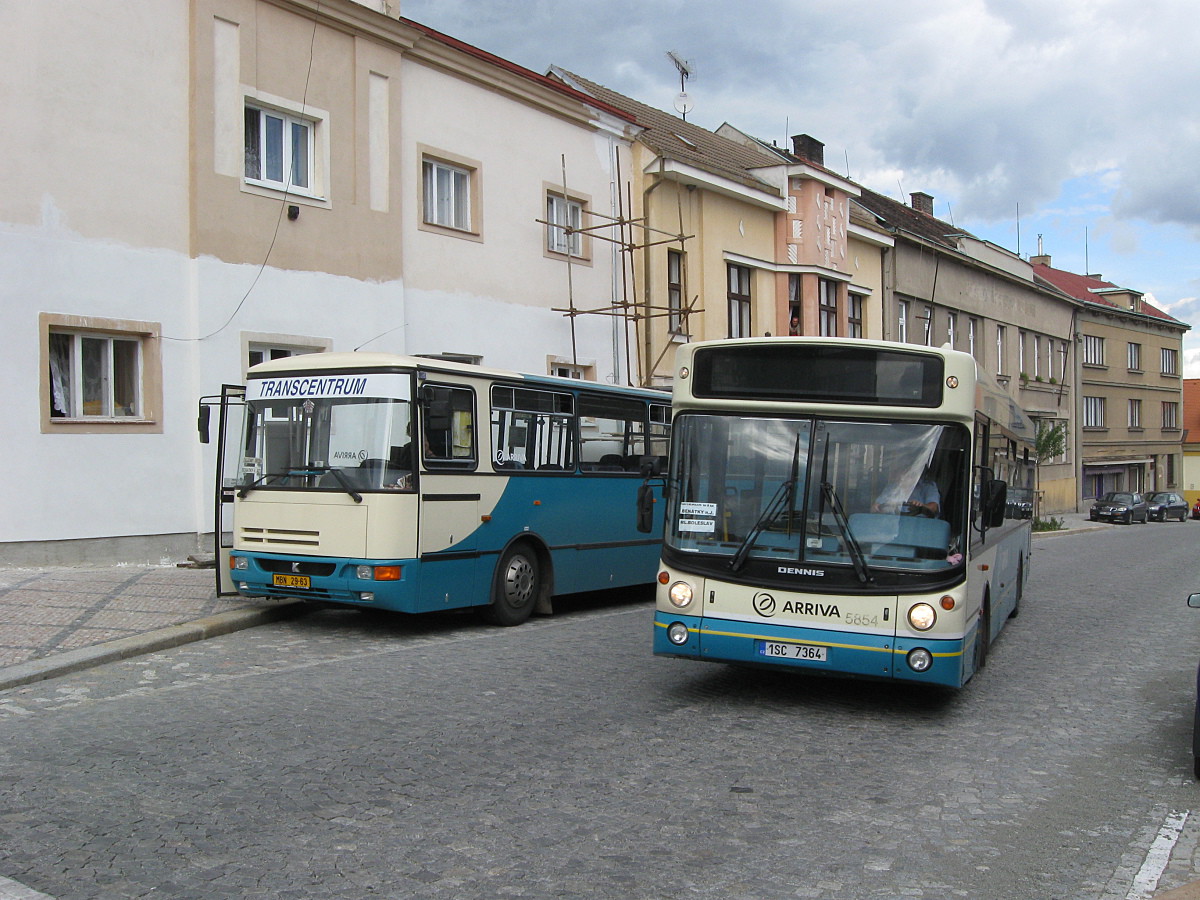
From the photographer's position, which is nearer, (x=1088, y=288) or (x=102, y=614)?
(x=102, y=614)

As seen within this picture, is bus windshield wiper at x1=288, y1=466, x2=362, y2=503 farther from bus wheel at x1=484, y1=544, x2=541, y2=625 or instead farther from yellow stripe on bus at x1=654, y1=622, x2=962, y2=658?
yellow stripe on bus at x1=654, y1=622, x2=962, y2=658

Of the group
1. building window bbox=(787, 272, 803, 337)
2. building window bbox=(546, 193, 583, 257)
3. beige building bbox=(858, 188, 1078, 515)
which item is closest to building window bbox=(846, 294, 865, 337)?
beige building bbox=(858, 188, 1078, 515)

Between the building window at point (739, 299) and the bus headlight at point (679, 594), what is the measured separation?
19.9 meters

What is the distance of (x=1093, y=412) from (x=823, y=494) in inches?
2113

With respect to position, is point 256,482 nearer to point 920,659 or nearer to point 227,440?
point 227,440

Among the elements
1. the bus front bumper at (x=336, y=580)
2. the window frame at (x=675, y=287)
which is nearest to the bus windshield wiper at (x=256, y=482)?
the bus front bumper at (x=336, y=580)

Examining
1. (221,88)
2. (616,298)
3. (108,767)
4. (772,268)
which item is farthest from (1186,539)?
(108,767)

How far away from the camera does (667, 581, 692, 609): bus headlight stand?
788 centimetres

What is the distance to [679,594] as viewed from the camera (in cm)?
790

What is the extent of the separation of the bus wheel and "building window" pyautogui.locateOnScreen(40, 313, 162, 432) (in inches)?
234

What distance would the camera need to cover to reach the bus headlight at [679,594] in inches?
310

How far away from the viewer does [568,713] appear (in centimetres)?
757

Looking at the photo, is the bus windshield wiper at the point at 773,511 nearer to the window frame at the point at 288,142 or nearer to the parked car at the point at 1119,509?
the window frame at the point at 288,142

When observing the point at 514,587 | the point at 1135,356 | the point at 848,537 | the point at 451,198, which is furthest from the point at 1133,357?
the point at 848,537
